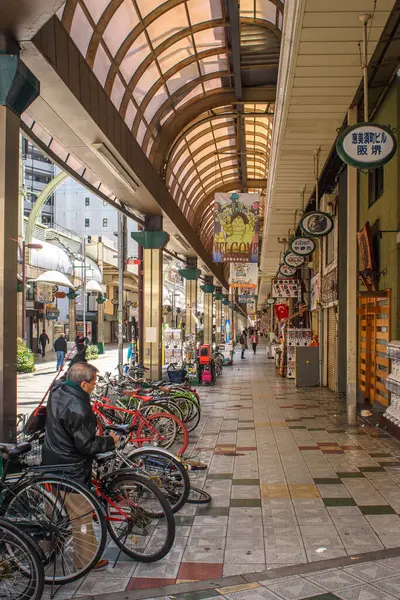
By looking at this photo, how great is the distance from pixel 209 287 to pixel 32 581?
33.5 metres

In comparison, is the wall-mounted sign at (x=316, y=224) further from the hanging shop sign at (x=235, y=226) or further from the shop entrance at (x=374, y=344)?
the hanging shop sign at (x=235, y=226)

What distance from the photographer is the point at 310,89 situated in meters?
9.20

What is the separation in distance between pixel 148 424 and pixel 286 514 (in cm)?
283

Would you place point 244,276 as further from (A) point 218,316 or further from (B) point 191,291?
(A) point 218,316

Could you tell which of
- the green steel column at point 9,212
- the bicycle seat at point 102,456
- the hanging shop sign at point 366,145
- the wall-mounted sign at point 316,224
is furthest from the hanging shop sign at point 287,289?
the bicycle seat at point 102,456

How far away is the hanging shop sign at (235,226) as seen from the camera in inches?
652

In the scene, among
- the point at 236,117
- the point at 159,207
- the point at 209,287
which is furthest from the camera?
the point at 209,287

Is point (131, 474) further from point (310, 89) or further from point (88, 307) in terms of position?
point (88, 307)

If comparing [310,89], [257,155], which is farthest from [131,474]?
[257,155]

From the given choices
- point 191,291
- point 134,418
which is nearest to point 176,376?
point 134,418

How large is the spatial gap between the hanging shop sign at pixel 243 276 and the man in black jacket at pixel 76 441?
22.4 m

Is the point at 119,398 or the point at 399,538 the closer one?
the point at 399,538

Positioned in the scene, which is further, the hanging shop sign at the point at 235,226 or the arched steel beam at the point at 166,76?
the hanging shop sign at the point at 235,226

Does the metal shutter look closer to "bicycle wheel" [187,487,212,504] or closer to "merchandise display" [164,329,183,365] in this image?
"merchandise display" [164,329,183,365]
